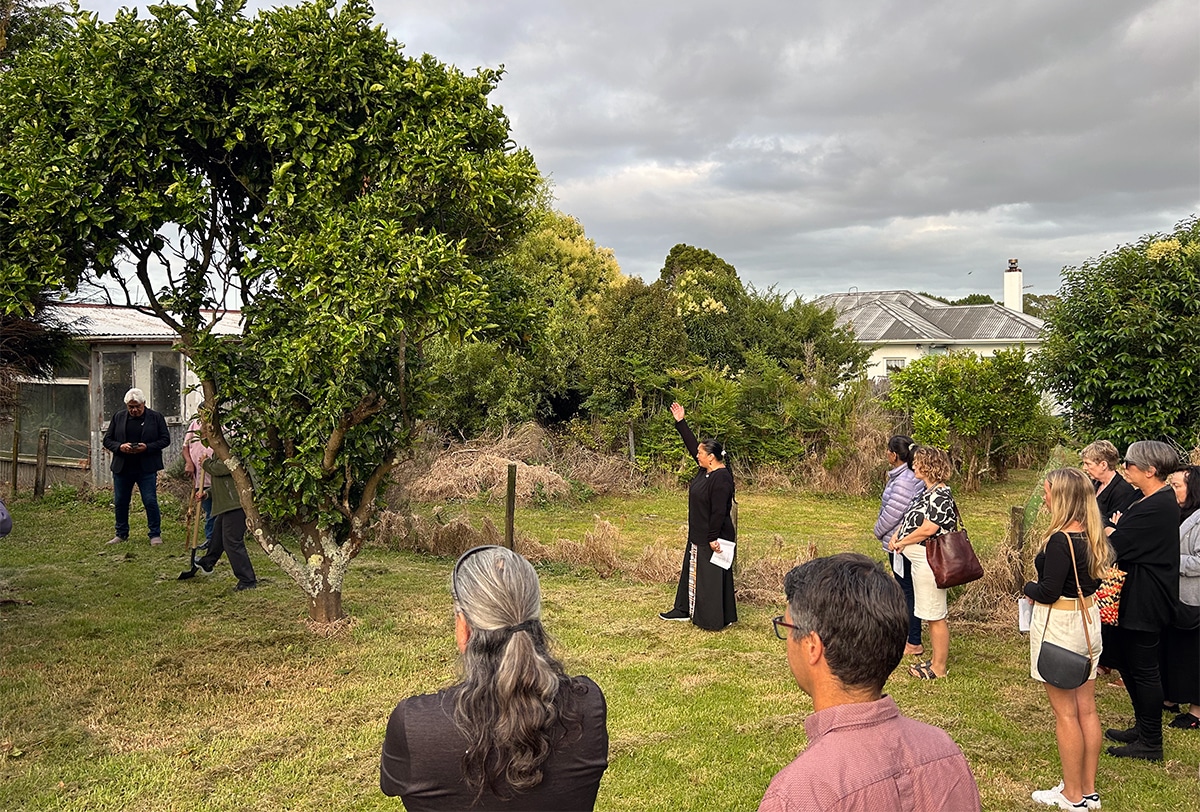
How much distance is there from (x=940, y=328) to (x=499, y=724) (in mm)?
42765

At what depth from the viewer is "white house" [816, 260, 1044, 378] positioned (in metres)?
38.7

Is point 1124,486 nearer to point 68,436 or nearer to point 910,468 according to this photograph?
point 910,468

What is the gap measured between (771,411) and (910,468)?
12.0 meters

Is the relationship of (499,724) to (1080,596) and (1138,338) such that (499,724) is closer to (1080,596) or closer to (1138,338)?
(1080,596)

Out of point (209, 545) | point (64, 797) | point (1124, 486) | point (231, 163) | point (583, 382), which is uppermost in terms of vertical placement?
point (231, 163)

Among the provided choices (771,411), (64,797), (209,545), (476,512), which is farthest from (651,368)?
(64,797)

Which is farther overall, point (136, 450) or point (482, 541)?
point (482, 541)

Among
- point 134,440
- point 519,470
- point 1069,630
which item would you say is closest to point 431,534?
point 134,440

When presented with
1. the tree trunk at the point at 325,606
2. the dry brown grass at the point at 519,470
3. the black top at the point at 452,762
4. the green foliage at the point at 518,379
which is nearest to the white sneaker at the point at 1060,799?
the black top at the point at 452,762

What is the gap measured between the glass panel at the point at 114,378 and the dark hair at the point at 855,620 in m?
16.1

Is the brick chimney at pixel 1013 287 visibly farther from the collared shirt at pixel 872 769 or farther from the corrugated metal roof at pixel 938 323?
the collared shirt at pixel 872 769

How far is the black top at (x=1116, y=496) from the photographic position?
602cm

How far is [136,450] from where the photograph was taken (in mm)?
10969

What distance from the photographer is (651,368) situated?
19.4 m
